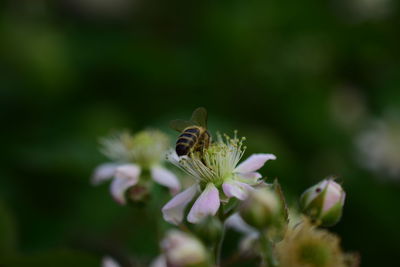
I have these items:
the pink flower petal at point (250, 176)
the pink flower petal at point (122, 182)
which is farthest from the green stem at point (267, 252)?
the pink flower petal at point (122, 182)

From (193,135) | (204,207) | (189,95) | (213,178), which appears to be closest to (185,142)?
(193,135)

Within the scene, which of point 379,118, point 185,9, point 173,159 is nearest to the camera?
point 173,159

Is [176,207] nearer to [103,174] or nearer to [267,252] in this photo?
[267,252]

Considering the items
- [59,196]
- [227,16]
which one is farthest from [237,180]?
[227,16]

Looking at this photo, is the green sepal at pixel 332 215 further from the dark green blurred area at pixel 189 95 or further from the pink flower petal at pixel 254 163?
the dark green blurred area at pixel 189 95

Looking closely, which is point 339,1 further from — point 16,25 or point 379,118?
point 16,25

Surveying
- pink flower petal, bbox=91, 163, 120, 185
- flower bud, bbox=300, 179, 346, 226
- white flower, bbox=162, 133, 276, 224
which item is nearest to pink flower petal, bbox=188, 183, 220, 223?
white flower, bbox=162, 133, 276, 224
